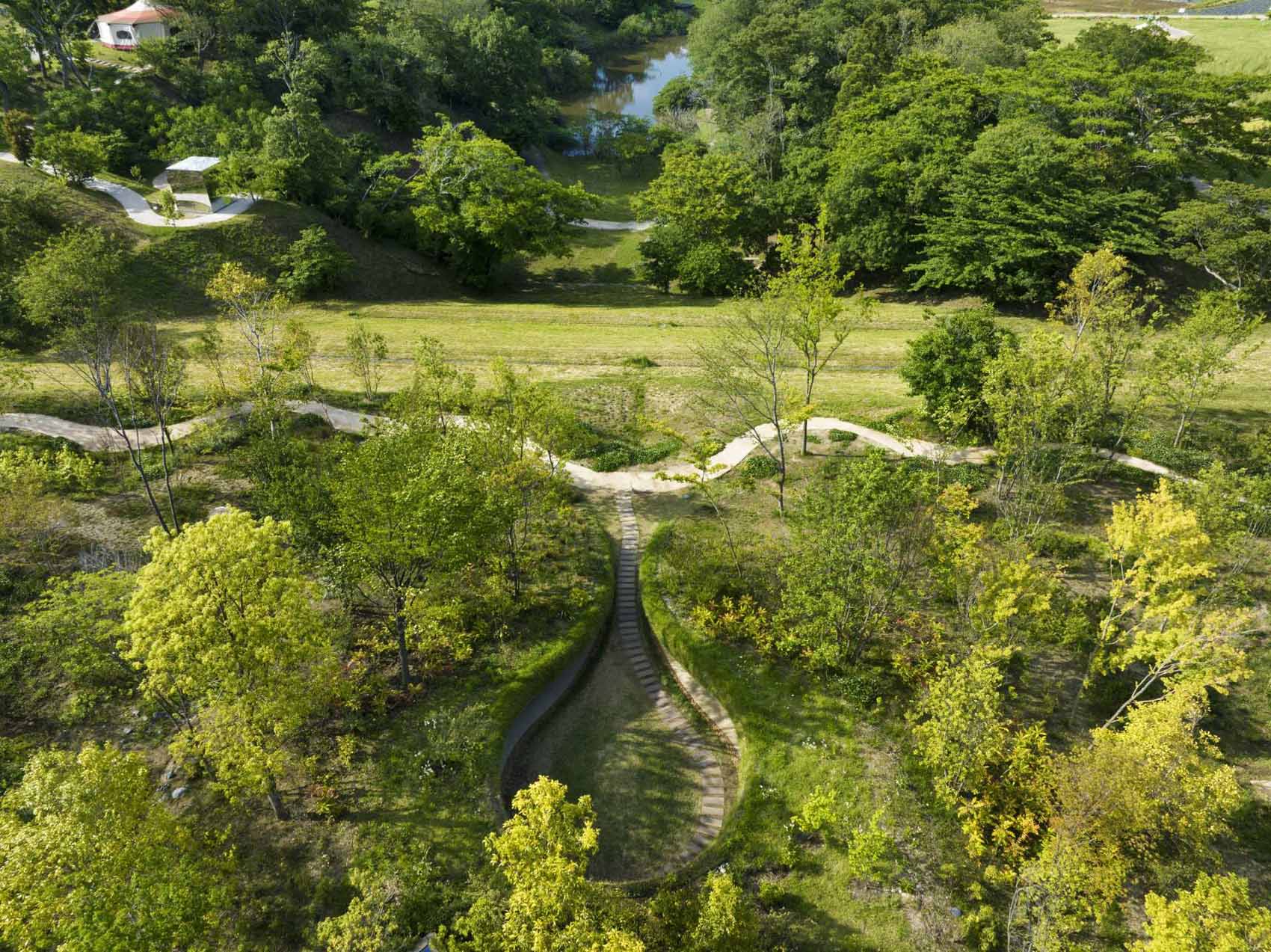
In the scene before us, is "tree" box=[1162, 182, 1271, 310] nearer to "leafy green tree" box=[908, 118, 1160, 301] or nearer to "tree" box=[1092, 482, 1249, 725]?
"leafy green tree" box=[908, 118, 1160, 301]

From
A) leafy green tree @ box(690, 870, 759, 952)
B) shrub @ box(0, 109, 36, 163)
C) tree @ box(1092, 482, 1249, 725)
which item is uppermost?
shrub @ box(0, 109, 36, 163)

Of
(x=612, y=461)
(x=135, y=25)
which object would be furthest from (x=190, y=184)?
(x=612, y=461)

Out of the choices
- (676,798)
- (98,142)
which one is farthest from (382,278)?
(676,798)

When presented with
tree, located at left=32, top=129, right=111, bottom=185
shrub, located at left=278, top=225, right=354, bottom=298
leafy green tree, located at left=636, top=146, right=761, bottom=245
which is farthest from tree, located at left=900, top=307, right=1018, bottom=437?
tree, located at left=32, top=129, right=111, bottom=185

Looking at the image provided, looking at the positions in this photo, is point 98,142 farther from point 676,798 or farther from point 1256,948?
point 1256,948

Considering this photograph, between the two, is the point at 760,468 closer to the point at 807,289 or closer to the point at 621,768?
the point at 807,289

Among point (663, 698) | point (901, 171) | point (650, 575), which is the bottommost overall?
point (663, 698)

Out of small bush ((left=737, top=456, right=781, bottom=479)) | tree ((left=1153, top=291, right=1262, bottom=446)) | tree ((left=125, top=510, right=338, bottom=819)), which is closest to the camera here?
tree ((left=125, top=510, right=338, bottom=819))
